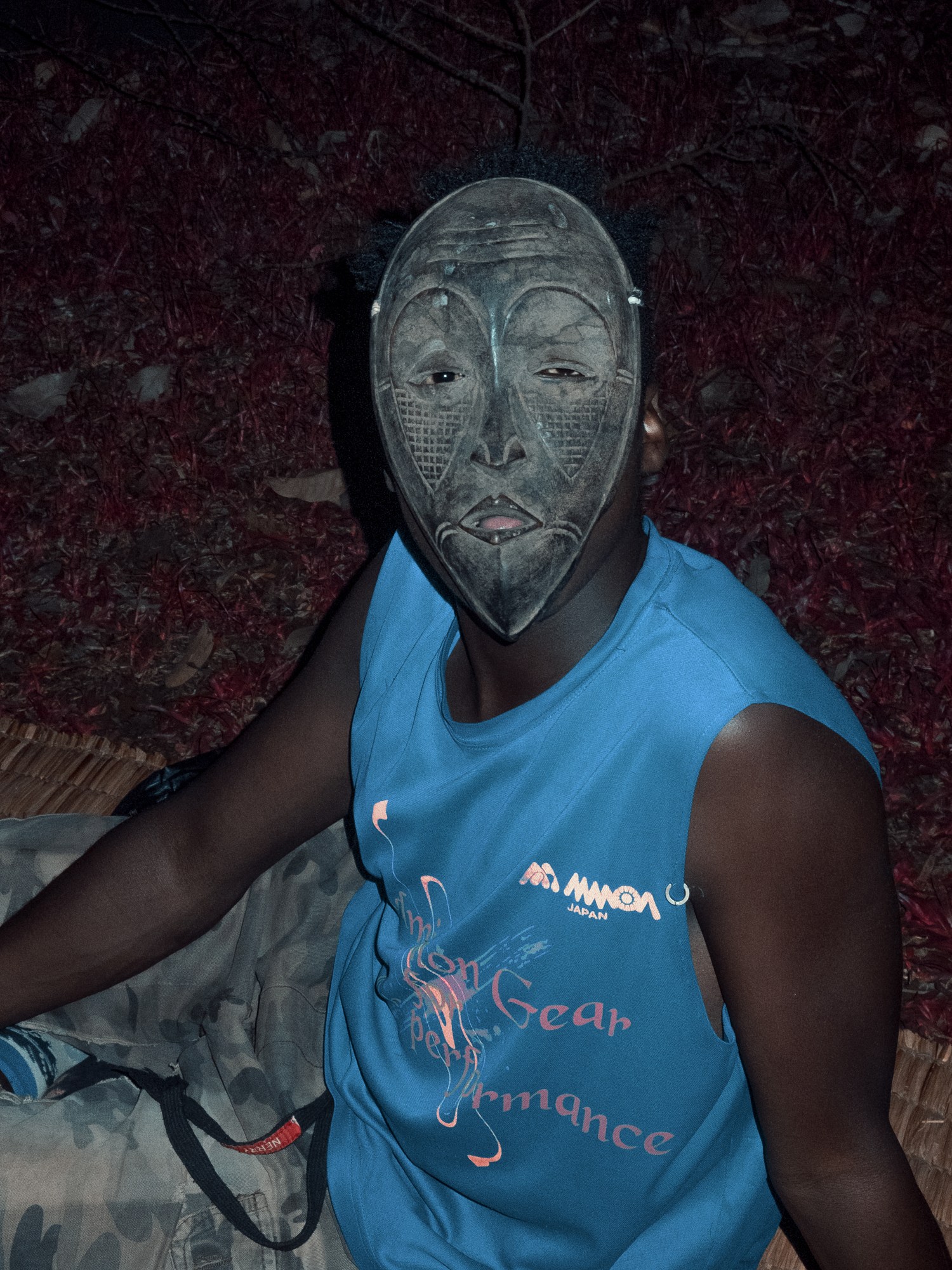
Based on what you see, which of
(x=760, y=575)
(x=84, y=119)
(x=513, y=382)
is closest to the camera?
(x=513, y=382)

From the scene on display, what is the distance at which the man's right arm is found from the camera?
1.84 meters

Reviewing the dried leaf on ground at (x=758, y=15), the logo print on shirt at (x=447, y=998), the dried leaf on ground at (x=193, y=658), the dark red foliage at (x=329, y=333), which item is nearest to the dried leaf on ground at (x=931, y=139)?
the dark red foliage at (x=329, y=333)

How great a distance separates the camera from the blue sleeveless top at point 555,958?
1.35 metres

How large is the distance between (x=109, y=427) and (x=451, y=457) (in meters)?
3.56

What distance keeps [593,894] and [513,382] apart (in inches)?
23.2

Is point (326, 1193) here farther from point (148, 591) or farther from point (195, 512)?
point (195, 512)

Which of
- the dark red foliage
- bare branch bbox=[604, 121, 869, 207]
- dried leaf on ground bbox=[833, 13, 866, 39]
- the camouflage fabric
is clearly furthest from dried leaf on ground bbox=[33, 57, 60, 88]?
the camouflage fabric

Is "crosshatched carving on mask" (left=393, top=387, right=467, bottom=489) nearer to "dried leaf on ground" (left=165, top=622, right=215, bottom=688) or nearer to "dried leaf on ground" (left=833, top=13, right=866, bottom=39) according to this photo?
"dried leaf on ground" (left=165, top=622, right=215, bottom=688)

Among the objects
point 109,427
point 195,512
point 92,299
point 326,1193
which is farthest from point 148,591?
point 326,1193

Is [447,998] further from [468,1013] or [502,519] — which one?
[502,519]

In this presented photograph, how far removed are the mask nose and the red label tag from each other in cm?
108

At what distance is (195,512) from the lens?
4336mm

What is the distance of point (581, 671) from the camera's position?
4.60ft

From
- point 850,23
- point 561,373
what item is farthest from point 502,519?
point 850,23
